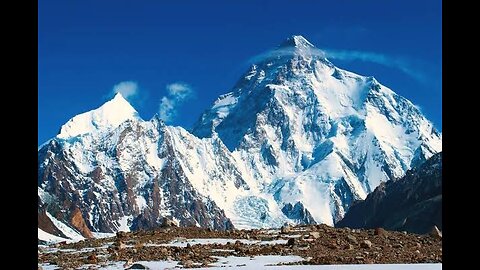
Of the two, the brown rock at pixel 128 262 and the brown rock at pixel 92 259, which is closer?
the brown rock at pixel 128 262

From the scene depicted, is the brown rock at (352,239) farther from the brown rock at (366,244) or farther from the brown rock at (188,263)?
the brown rock at (188,263)

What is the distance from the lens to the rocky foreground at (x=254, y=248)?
26.6 meters

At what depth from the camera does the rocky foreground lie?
2661cm

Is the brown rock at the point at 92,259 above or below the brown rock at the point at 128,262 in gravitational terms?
above

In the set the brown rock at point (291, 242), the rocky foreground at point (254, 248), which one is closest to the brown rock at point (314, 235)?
the rocky foreground at point (254, 248)

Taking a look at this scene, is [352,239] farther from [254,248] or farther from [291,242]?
[254,248]

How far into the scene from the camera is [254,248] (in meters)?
30.5

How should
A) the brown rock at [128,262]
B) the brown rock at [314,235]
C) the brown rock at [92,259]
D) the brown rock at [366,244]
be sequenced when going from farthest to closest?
1. the brown rock at [314,235]
2. the brown rock at [366,244]
3. the brown rock at [92,259]
4. the brown rock at [128,262]

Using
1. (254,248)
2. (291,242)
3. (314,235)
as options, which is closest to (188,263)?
(254,248)

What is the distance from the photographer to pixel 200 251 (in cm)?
2944

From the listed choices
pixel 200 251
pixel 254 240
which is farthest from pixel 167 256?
pixel 254 240
